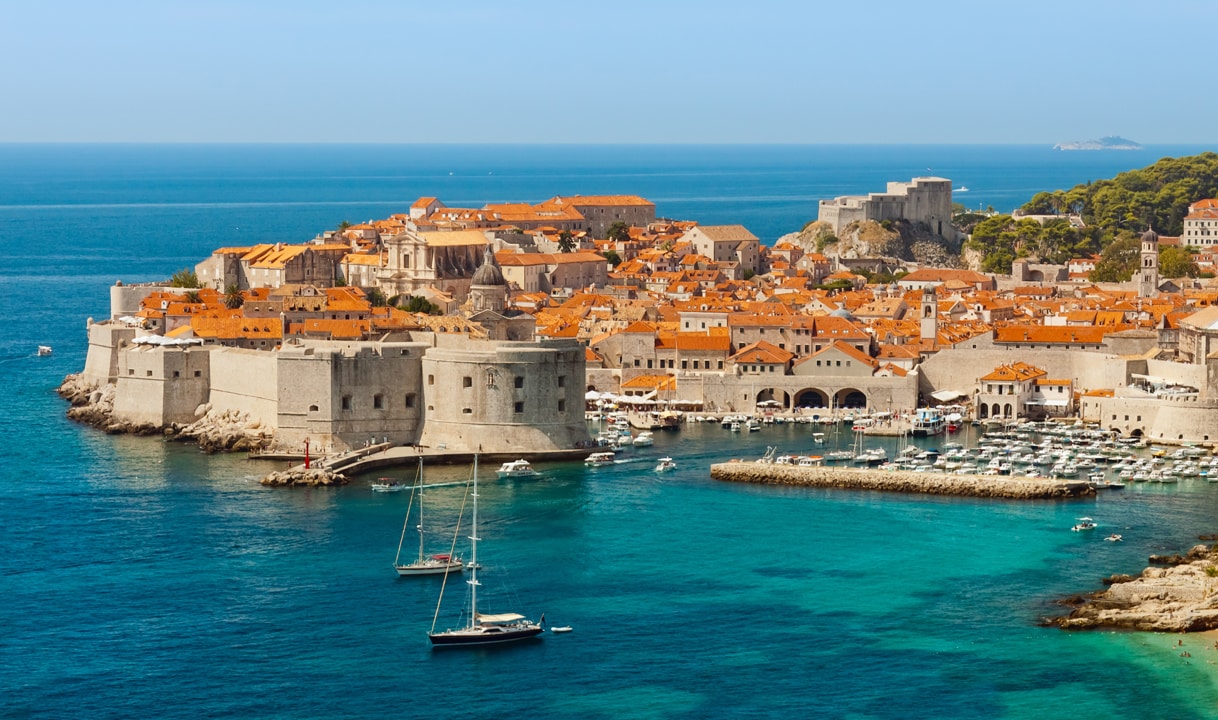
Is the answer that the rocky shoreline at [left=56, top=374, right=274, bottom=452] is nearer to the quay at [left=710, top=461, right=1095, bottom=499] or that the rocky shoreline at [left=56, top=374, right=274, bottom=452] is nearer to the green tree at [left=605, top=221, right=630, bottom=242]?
the quay at [left=710, top=461, right=1095, bottom=499]

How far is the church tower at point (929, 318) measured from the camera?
2094 inches

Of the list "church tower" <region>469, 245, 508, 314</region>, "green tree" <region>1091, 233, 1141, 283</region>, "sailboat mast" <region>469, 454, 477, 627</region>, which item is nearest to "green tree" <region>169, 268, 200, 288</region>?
"church tower" <region>469, 245, 508, 314</region>

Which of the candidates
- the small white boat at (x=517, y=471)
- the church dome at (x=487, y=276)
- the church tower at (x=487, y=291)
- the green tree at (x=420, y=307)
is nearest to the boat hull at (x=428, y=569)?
the small white boat at (x=517, y=471)

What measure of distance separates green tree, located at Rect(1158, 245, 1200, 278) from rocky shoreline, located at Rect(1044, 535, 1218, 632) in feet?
124

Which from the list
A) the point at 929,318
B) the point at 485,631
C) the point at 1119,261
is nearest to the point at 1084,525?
the point at 485,631

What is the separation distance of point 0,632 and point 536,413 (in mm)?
15417

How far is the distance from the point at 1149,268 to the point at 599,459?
27233 mm

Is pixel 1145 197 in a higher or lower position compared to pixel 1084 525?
higher

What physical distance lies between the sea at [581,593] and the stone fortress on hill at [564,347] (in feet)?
5.20

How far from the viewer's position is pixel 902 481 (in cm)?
4053

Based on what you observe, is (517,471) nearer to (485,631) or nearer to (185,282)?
(485,631)

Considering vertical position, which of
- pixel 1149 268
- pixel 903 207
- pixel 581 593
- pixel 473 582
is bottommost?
pixel 581 593

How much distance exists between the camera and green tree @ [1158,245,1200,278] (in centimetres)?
6906

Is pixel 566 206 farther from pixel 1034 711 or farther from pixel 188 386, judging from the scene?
pixel 1034 711
